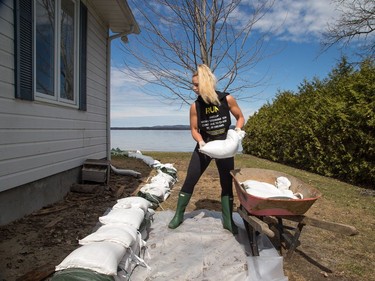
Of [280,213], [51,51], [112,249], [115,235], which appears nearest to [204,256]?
[280,213]

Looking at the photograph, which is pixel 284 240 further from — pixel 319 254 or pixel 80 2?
pixel 80 2

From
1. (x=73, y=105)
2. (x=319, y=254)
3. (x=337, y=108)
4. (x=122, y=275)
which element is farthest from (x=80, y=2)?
(x=337, y=108)

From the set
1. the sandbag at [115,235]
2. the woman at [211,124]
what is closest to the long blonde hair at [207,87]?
the woman at [211,124]

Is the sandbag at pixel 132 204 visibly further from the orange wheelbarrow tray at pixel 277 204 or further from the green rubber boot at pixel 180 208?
the orange wheelbarrow tray at pixel 277 204

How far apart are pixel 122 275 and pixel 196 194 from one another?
146 inches

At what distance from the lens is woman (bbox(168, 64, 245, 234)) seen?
3688mm

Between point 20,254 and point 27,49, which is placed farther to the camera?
point 27,49

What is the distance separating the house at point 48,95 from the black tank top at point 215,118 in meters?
2.29

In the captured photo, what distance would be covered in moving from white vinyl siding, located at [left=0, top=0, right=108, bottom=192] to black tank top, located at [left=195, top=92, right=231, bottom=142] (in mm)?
2287

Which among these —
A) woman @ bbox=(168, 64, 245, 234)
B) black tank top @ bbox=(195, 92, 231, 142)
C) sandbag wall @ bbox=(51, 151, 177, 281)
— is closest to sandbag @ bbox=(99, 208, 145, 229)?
sandbag wall @ bbox=(51, 151, 177, 281)

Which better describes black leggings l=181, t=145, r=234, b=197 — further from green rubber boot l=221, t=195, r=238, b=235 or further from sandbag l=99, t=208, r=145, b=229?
sandbag l=99, t=208, r=145, b=229

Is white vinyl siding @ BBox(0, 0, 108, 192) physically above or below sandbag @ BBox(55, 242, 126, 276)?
above

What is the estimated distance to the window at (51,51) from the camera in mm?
4016

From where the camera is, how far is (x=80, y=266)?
2068 mm
